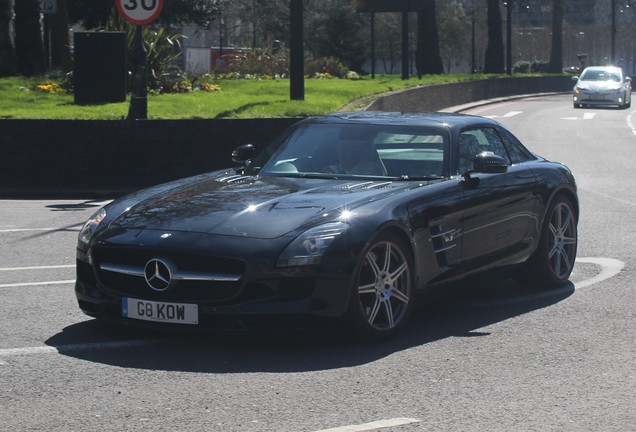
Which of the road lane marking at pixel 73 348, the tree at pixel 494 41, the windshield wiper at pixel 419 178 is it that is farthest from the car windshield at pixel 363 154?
the tree at pixel 494 41

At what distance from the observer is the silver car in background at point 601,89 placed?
4797 centimetres

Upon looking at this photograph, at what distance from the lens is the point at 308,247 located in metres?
7.12

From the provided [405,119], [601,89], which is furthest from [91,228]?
[601,89]

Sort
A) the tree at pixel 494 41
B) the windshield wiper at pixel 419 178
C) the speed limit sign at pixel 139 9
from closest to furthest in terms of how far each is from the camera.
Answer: the windshield wiper at pixel 419 178 → the speed limit sign at pixel 139 9 → the tree at pixel 494 41

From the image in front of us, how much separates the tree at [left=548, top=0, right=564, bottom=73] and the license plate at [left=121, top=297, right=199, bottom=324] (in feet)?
219

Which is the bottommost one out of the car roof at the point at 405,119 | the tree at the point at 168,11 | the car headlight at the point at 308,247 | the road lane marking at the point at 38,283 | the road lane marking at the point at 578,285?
the road lane marking at the point at 578,285

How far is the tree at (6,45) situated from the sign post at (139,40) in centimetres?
988

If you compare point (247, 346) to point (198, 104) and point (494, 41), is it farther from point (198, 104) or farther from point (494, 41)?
point (494, 41)

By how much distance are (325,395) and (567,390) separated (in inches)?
49.6

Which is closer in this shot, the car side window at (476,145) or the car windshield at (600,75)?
the car side window at (476,145)

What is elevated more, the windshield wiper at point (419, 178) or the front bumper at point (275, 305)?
the windshield wiper at point (419, 178)

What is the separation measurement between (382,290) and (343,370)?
0.84m

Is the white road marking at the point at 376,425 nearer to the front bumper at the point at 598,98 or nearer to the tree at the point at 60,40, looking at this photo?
the tree at the point at 60,40

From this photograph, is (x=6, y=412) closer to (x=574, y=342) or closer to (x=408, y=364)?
(x=408, y=364)
